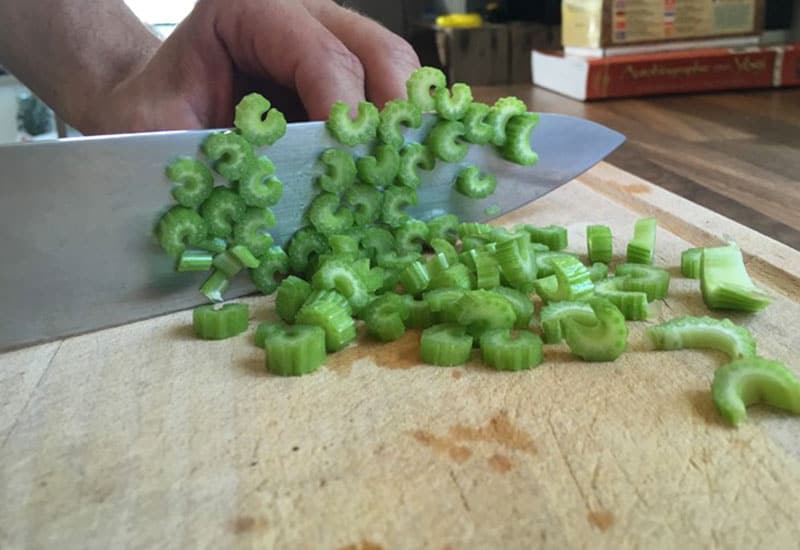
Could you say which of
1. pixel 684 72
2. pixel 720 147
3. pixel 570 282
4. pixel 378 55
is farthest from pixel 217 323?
pixel 684 72

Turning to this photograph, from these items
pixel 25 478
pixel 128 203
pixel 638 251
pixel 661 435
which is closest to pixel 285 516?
pixel 25 478

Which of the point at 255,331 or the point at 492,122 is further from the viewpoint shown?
the point at 492,122

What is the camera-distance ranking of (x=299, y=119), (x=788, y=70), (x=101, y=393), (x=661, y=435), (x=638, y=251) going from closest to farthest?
(x=661, y=435), (x=101, y=393), (x=638, y=251), (x=299, y=119), (x=788, y=70)

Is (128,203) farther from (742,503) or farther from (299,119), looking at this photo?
(742,503)

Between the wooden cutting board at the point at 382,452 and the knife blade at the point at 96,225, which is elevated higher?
the knife blade at the point at 96,225

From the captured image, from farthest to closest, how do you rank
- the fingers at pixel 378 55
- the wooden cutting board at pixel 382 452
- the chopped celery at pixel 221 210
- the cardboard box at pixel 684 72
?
the cardboard box at pixel 684 72 → the fingers at pixel 378 55 → the chopped celery at pixel 221 210 → the wooden cutting board at pixel 382 452

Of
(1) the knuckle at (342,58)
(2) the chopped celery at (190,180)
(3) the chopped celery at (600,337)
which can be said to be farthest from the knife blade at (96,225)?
(3) the chopped celery at (600,337)

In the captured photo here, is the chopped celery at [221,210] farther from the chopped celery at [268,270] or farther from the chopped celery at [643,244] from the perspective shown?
the chopped celery at [643,244]
